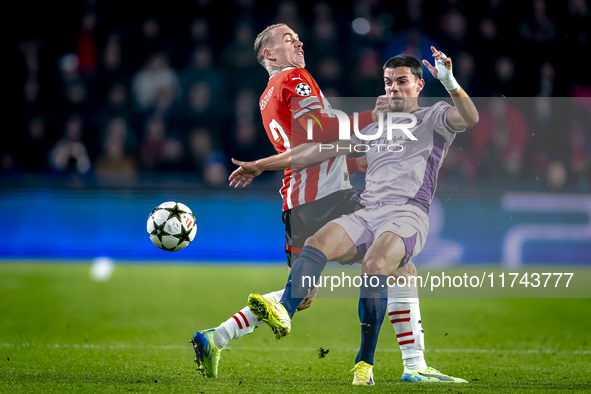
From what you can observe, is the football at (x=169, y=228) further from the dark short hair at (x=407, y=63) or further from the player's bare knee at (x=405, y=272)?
the dark short hair at (x=407, y=63)

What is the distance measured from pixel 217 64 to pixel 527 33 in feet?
16.3

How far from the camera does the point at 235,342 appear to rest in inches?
239

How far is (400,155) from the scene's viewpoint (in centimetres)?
446

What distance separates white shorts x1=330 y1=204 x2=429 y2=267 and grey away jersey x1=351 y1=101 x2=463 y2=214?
8cm

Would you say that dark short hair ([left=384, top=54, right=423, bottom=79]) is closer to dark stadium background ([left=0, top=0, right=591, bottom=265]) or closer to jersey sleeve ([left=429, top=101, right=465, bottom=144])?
jersey sleeve ([left=429, top=101, right=465, bottom=144])

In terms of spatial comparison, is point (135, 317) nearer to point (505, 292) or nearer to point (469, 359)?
point (469, 359)

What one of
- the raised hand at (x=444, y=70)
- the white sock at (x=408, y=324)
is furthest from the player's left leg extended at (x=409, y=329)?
the raised hand at (x=444, y=70)

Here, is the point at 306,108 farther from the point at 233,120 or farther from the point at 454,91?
the point at 233,120

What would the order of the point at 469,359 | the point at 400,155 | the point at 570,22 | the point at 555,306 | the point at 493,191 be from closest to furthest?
1. the point at 400,155
2. the point at 469,359
3. the point at 555,306
4. the point at 493,191
5. the point at 570,22

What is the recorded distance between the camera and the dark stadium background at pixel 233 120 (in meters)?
9.58

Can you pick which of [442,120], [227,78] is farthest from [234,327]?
[227,78]

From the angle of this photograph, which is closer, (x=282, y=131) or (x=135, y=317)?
(x=282, y=131)

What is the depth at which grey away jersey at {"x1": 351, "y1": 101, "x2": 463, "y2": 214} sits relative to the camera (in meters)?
4.37

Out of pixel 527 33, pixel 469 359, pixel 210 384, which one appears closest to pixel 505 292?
pixel 527 33
